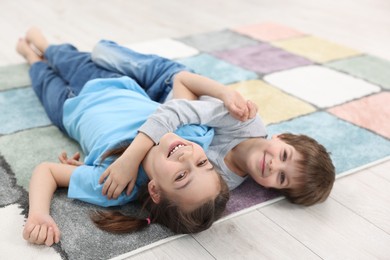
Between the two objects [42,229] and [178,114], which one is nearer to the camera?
[42,229]

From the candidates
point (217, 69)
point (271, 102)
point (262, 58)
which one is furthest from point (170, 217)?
point (262, 58)

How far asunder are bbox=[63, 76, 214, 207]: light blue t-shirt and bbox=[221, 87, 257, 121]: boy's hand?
81 mm

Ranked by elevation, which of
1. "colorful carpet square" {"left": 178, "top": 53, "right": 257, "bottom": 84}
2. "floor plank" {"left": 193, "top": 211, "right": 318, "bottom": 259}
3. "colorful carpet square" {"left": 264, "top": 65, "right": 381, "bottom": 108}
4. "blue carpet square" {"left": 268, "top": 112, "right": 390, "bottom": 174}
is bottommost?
"floor plank" {"left": 193, "top": 211, "right": 318, "bottom": 259}

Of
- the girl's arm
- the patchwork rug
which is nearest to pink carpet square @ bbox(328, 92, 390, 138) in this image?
the patchwork rug

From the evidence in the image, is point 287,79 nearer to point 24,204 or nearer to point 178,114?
point 178,114

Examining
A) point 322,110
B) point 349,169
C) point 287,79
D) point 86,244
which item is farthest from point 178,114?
point 287,79

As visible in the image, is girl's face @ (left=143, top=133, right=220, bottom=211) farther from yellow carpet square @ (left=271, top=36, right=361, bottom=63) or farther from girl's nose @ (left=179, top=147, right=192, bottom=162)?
yellow carpet square @ (left=271, top=36, right=361, bottom=63)

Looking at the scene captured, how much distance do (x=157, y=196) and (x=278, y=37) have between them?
1648 millimetres

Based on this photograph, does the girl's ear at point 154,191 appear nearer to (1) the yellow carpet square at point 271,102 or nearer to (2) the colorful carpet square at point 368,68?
(1) the yellow carpet square at point 271,102

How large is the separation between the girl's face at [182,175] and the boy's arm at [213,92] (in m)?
0.19

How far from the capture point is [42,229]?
3.32 feet

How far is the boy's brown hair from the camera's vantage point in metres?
1.14

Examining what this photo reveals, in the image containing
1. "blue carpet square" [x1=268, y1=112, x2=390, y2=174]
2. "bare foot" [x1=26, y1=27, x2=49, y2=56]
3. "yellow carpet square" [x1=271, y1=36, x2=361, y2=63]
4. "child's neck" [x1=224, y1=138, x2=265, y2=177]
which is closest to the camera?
"child's neck" [x1=224, y1=138, x2=265, y2=177]

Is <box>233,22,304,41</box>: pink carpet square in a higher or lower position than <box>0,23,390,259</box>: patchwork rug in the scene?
higher
